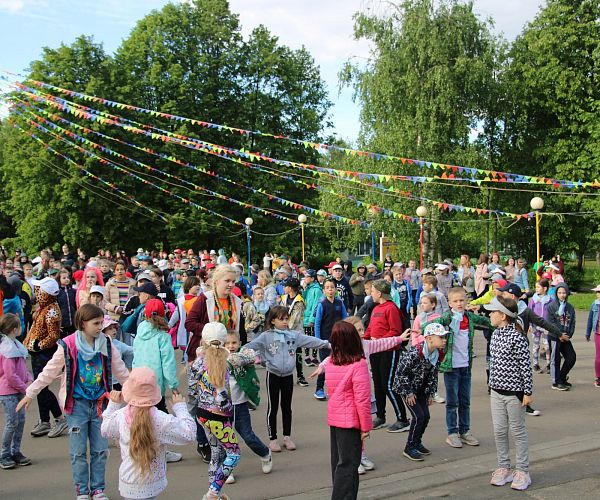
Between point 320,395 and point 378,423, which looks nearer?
point 378,423

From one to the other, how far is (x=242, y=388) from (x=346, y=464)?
139 centimetres

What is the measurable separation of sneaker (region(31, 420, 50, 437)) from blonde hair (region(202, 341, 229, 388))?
11.5 ft

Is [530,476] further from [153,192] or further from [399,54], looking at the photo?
[153,192]

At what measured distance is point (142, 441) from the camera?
4.00 meters

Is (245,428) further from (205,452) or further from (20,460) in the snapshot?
(20,460)

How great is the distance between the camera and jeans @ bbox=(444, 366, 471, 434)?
6891 millimetres

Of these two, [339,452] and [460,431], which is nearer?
[339,452]

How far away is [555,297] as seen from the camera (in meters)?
10.9

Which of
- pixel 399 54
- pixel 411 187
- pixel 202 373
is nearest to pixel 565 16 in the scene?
pixel 399 54

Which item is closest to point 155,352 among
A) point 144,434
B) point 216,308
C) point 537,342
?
point 216,308

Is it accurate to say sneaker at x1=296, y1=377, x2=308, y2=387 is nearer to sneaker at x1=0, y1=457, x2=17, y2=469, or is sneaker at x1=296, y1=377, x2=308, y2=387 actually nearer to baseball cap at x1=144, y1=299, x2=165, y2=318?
baseball cap at x1=144, y1=299, x2=165, y2=318

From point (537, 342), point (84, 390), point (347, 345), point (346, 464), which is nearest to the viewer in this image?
point (346, 464)

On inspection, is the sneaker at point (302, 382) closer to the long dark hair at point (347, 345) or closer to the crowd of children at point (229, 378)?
the crowd of children at point (229, 378)

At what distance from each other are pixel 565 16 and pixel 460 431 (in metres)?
29.0
